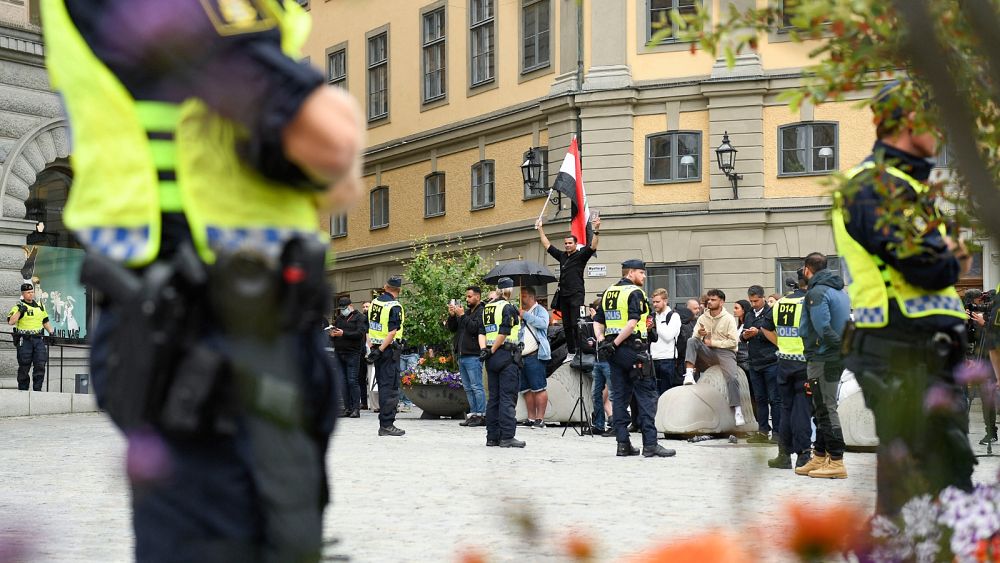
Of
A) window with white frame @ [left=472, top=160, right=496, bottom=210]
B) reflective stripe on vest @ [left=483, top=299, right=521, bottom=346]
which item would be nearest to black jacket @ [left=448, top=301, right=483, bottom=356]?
reflective stripe on vest @ [left=483, top=299, right=521, bottom=346]

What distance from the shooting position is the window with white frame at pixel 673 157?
30891 mm

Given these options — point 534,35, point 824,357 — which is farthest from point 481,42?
point 824,357

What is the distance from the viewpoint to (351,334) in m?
21.2

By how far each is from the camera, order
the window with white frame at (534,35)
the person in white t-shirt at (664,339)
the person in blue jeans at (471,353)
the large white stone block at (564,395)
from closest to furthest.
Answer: the person in white t-shirt at (664,339)
the person in blue jeans at (471,353)
the large white stone block at (564,395)
the window with white frame at (534,35)

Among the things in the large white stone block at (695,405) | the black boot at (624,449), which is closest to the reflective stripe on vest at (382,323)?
the large white stone block at (695,405)

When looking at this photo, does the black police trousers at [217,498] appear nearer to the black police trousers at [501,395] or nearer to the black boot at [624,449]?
the black boot at [624,449]

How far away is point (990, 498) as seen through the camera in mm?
3934

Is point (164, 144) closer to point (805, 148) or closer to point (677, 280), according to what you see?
point (677, 280)

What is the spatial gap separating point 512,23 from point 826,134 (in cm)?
868

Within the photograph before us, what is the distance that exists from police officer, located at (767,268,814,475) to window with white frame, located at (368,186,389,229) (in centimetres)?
2817

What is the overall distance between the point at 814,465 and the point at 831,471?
22 cm

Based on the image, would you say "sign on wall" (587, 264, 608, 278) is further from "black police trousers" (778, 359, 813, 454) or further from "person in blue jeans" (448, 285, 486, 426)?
"black police trousers" (778, 359, 813, 454)

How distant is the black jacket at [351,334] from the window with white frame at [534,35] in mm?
13438

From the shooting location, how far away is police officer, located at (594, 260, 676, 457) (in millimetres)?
13648
